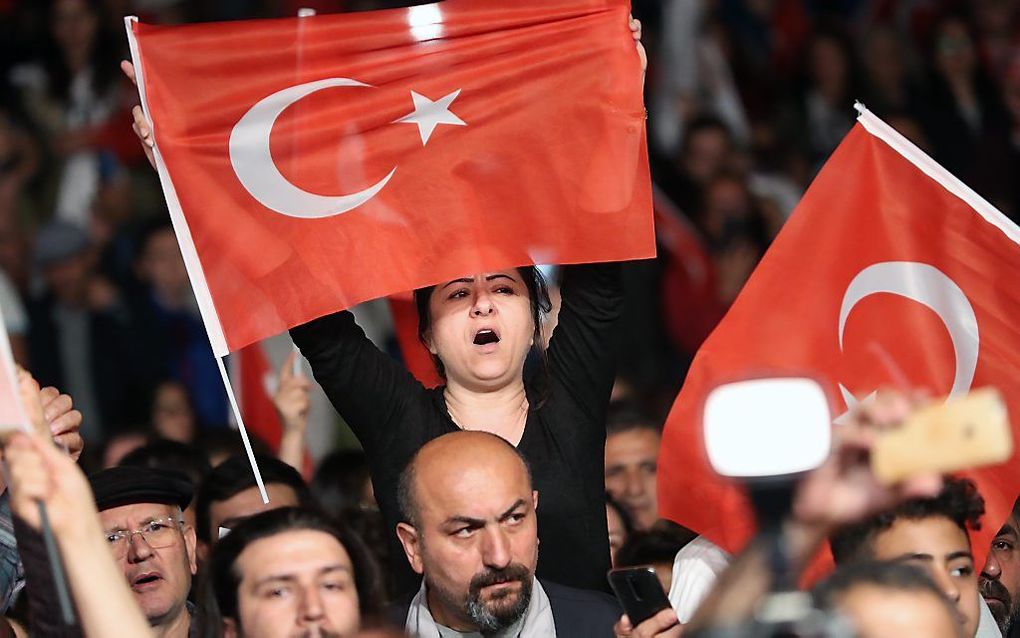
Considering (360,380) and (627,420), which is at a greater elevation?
(627,420)

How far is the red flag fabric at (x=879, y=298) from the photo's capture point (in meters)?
4.88

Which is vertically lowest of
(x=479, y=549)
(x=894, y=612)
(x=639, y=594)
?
(x=894, y=612)

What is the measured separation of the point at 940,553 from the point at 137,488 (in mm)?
2014

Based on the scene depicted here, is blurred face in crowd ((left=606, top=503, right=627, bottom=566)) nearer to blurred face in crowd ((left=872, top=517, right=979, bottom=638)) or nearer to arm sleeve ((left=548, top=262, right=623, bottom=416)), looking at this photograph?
arm sleeve ((left=548, top=262, right=623, bottom=416))

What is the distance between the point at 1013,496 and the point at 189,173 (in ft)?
7.46

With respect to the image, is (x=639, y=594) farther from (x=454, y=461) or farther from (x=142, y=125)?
(x=142, y=125)

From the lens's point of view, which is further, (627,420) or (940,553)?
(627,420)

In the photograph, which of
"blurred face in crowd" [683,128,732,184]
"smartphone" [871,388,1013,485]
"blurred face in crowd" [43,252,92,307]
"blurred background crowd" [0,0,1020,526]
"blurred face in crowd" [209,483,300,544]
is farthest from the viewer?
"blurred face in crowd" [683,128,732,184]

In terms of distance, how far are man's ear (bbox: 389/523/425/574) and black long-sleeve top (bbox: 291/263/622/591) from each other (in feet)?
0.43

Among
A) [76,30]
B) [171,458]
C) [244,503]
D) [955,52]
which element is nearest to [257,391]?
[171,458]

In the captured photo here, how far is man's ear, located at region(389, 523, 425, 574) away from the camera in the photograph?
432 centimetres

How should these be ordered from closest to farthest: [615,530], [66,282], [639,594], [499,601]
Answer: [639,594] < [499,601] < [615,530] < [66,282]

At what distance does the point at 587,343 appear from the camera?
4688 mm

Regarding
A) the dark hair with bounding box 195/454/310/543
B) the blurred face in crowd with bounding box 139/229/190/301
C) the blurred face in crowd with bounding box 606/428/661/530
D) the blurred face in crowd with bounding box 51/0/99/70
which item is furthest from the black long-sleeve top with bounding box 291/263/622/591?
the blurred face in crowd with bounding box 51/0/99/70
